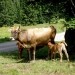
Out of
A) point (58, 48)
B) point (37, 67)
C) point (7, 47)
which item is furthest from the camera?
point (7, 47)

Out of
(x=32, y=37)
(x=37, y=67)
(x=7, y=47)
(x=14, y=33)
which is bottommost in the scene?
(x=7, y=47)

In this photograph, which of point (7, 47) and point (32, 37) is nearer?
point (32, 37)

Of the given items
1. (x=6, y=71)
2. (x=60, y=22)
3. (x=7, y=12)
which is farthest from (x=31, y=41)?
(x=7, y=12)

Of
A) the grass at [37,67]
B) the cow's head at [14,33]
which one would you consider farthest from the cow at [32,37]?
the grass at [37,67]

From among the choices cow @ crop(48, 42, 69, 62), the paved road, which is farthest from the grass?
the paved road

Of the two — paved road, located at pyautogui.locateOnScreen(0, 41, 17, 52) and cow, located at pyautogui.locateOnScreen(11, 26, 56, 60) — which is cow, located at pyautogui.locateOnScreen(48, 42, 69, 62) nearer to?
cow, located at pyautogui.locateOnScreen(11, 26, 56, 60)

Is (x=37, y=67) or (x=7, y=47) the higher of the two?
(x=37, y=67)

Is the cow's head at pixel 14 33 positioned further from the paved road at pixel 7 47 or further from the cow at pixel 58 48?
the paved road at pixel 7 47

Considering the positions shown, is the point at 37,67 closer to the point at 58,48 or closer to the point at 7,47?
the point at 58,48

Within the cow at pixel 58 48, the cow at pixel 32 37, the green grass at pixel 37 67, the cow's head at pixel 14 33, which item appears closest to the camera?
the green grass at pixel 37 67

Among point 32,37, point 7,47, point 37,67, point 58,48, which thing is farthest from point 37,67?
point 7,47

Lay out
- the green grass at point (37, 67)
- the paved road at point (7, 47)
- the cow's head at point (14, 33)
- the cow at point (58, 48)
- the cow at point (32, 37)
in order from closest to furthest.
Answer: the green grass at point (37, 67), the cow at point (58, 48), the cow's head at point (14, 33), the cow at point (32, 37), the paved road at point (7, 47)

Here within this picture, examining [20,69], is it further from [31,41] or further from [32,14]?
[32,14]

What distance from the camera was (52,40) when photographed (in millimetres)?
17484
